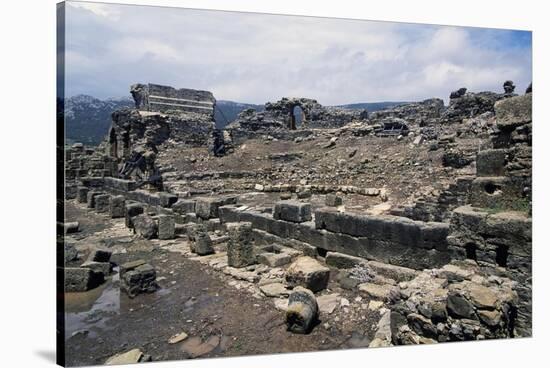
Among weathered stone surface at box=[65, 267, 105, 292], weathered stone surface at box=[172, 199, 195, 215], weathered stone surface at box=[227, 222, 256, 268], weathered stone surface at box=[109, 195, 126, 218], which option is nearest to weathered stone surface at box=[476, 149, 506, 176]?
weathered stone surface at box=[227, 222, 256, 268]

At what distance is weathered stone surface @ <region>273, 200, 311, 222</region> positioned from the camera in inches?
322

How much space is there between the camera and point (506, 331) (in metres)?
4.62

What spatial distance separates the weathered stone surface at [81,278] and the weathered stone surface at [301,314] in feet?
11.9

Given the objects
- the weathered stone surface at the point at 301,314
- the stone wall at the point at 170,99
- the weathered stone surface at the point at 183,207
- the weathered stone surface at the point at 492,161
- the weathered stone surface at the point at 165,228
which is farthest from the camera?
the stone wall at the point at 170,99

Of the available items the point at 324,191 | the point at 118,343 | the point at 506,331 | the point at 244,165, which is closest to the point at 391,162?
the point at 324,191

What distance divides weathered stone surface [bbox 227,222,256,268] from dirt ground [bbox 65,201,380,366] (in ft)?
2.07

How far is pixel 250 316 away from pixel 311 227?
2787 millimetres

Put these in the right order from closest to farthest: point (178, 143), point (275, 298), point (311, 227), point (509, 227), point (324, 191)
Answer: point (509, 227) < point (275, 298) < point (311, 227) < point (324, 191) < point (178, 143)

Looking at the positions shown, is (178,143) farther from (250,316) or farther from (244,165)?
(250,316)

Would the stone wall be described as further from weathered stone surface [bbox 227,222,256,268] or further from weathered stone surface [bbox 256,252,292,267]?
weathered stone surface [bbox 256,252,292,267]

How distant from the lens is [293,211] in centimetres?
827

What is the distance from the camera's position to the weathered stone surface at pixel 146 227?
33.6 ft

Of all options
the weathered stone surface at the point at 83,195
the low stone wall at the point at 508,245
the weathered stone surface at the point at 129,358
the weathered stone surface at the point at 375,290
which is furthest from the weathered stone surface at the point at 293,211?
the weathered stone surface at the point at 83,195

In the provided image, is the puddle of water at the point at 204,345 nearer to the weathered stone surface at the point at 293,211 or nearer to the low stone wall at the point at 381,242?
the low stone wall at the point at 381,242
